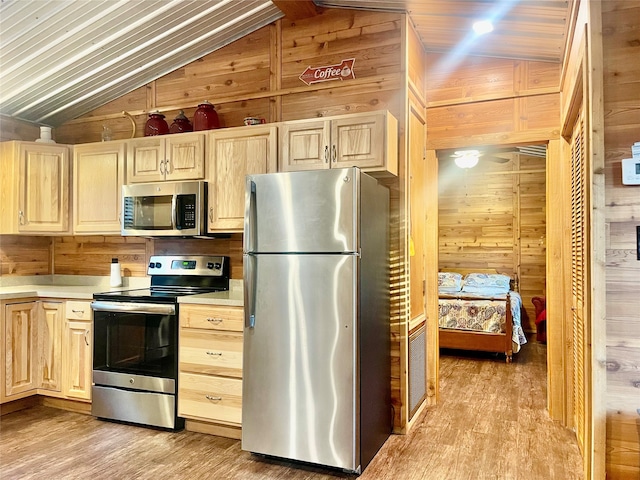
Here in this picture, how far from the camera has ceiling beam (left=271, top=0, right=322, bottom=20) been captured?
10.6 feet

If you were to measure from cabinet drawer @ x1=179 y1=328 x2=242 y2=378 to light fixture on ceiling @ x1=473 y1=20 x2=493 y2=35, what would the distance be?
2.54 metres

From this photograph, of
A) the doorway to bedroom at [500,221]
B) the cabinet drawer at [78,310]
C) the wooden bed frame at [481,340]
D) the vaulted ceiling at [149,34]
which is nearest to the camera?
the vaulted ceiling at [149,34]

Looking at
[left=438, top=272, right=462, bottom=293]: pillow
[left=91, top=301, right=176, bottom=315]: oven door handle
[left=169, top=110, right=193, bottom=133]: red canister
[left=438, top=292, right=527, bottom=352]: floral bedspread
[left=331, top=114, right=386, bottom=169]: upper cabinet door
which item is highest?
[left=169, top=110, right=193, bottom=133]: red canister

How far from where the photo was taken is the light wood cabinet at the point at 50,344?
358cm

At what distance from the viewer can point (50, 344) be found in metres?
3.61

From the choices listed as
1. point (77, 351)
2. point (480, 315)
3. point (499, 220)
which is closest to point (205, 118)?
point (77, 351)

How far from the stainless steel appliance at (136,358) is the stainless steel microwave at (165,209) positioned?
0.51 metres

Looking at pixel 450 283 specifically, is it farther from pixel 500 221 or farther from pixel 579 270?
pixel 579 270

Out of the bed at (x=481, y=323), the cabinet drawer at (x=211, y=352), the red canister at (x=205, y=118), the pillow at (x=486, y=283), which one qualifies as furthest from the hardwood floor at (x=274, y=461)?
the pillow at (x=486, y=283)

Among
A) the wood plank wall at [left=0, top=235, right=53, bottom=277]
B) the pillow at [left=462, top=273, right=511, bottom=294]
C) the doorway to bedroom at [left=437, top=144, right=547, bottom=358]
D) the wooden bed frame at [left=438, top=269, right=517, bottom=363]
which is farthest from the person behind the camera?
the doorway to bedroom at [left=437, top=144, right=547, bottom=358]

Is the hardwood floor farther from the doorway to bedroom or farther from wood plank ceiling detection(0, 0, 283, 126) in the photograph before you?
the doorway to bedroom

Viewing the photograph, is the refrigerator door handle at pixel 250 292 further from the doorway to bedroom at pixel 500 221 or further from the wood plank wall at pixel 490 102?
the doorway to bedroom at pixel 500 221

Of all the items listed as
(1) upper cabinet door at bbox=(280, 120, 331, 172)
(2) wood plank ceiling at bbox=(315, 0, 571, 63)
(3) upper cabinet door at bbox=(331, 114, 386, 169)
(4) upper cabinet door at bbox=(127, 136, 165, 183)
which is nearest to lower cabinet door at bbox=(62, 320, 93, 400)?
(4) upper cabinet door at bbox=(127, 136, 165, 183)

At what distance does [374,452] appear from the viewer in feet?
9.25
